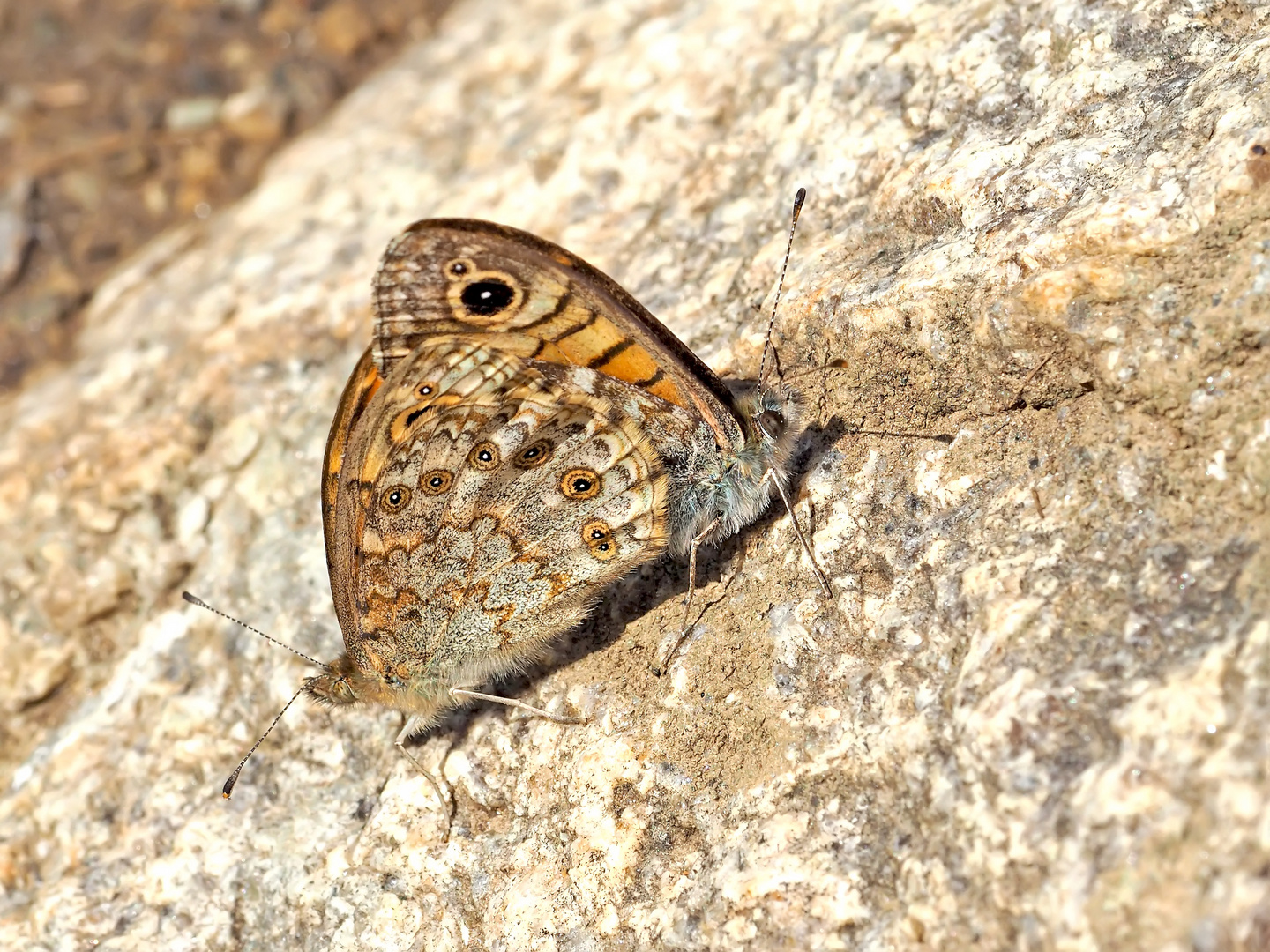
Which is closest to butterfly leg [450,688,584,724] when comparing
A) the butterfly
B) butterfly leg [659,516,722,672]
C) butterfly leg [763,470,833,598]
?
the butterfly

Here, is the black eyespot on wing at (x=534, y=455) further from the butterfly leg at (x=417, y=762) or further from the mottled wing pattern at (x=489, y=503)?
the butterfly leg at (x=417, y=762)

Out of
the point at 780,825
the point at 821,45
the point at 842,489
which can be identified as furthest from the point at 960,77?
the point at 780,825

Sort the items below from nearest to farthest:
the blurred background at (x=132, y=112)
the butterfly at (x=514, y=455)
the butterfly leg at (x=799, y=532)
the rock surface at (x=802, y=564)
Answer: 1. the rock surface at (x=802, y=564)
2. the butterfly leg at (x=799, y=532)
3. the butterfly at (x=514, y=455)
4. the blurred background at (x=132, y=112)

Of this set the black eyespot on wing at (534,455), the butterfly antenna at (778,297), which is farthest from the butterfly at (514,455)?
the butterfly antenna at (778,297)

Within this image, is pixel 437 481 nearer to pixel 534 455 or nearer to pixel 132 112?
pixel 534 455

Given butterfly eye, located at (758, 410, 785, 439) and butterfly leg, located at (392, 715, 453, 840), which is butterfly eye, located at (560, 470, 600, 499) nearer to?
butterfly eye, located at (758, 410, 785, 439)

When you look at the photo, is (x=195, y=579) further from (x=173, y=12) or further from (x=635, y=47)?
(x=173, y=12)
